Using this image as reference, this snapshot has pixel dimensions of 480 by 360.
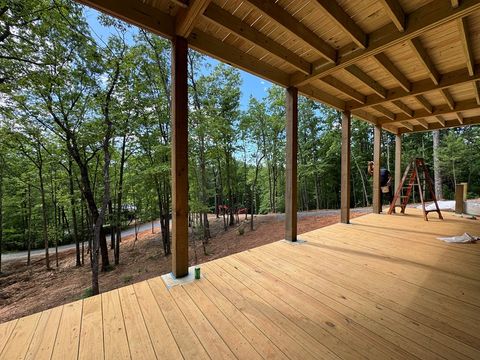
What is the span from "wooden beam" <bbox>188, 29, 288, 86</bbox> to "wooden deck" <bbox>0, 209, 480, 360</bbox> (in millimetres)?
2448

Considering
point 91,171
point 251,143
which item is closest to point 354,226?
point 251,143

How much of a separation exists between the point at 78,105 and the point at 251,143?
7997 mm

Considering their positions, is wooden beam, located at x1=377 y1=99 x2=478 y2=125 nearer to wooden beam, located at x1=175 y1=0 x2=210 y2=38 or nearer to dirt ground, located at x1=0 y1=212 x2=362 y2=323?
dirt ground, located at x1=0 y1=212 x2=362 y2=323

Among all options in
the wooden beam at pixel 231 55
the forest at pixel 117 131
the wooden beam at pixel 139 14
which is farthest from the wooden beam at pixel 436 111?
the wooden beam at pixel 139 14

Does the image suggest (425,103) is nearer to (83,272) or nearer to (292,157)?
(292,157)

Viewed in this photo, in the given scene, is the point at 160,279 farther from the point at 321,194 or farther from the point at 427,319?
the point at 321,194

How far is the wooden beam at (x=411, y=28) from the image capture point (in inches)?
71.8

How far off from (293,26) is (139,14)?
4.83 feet

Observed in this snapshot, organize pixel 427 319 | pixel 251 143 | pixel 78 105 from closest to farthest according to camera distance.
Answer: pixel 427 319 → pixel 78 105 → pixel 251 143

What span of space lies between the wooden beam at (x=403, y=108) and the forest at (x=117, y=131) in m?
4.61

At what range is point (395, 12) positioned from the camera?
6.24ft

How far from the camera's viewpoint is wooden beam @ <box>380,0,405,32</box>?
1.81 meters

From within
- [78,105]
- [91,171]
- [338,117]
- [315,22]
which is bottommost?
[91,171]

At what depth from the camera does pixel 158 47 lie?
259 inches
